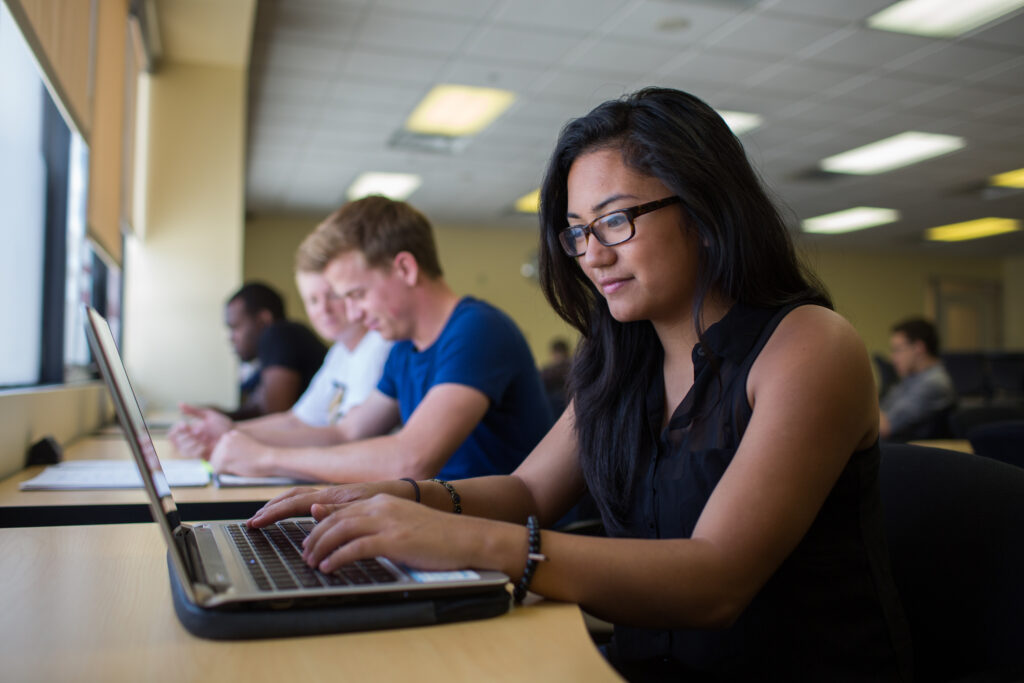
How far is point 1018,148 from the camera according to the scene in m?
6.67

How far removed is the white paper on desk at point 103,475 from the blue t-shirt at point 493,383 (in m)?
0.54

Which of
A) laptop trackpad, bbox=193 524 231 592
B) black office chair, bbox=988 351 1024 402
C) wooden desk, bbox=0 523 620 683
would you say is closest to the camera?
wooden desk, bbox=0 523 620 683

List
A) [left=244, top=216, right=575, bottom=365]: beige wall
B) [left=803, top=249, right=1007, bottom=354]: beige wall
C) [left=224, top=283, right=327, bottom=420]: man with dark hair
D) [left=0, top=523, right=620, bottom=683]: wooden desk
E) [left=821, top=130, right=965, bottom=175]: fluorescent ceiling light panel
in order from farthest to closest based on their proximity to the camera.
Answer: [left=803, top=249, right=1007, bottom=354]: beige wall, [left=244, top=216, right=575, bottom=365]: beige wall, [left=821, top=130, right=965, bottom=175]: fluorescent ceiling light panel, [left=224, top=283, right=327, bottom=420]: man with dark hair, [left=0, top=523, right=620, bottom=683]: wooden desk

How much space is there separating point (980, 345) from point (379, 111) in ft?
37.0

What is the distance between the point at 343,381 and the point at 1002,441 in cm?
198

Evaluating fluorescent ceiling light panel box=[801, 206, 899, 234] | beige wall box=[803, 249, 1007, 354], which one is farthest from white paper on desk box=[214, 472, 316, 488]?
beige wall box=[803, 249, 1007, 354]

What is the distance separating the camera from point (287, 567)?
792 millimetres

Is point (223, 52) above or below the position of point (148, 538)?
above

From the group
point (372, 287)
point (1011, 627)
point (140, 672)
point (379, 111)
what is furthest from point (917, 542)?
point (379, 111)

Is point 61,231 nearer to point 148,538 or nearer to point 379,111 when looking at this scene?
point 148,538

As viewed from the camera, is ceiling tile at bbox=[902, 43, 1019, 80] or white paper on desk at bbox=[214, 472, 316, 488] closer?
white paper on desk at bbox=[214, 472, 316, 488]

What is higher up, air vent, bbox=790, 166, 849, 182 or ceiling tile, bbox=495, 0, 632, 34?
ceiling tile, bbox=495, 0, 632, 34

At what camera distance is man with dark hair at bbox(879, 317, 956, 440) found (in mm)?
4453

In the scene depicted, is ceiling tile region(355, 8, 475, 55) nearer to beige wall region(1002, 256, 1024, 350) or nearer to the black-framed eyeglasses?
the black-framed eyeglasses
